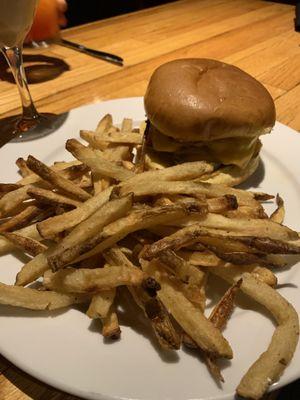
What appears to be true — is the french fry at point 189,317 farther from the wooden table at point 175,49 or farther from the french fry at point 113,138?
the wooden table at point 175,49

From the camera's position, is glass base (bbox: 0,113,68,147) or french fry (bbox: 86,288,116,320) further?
glass base (bbox: 0,113,68,147)

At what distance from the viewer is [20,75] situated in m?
2.27

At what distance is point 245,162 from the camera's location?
1.82m

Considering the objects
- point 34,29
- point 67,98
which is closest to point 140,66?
point 67,98

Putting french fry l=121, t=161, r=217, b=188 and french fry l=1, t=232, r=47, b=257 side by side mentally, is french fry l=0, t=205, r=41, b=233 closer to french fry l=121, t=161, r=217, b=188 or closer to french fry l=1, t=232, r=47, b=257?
french fry l=1, t=232, r=47, b=257

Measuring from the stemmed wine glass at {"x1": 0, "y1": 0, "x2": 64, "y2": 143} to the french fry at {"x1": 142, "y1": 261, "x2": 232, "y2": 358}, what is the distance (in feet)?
4.01

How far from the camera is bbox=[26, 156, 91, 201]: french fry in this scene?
1.44 meters

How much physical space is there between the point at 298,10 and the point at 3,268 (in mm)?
3714

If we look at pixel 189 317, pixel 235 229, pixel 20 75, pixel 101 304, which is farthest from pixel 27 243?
pixel 20 75

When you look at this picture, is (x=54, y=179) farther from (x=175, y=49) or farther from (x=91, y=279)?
(x=175, y=49)

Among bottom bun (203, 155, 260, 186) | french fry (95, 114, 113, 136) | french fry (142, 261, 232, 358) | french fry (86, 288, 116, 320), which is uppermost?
french fry (95, 114, 113, 136)

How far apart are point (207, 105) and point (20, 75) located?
1176 millimetres

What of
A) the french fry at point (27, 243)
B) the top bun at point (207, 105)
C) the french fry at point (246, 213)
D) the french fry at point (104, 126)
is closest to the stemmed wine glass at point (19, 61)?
the french fry at point (104, 126)

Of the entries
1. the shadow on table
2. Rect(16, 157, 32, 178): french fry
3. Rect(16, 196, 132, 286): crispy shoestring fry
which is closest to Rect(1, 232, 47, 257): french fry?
Rect(16, 196, 132, 286): crispy shoestring fry
